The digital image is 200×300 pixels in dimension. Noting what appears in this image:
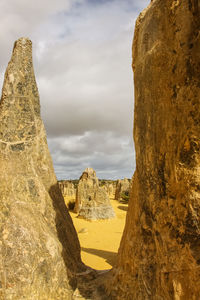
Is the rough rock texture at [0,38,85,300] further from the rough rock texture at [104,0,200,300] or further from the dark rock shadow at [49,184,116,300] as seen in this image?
the rough rock texture at [104,0,200,300]

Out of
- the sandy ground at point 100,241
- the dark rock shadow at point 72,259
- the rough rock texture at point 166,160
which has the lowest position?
the sandy ground at point 100,241

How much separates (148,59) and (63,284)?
2905 millimetres

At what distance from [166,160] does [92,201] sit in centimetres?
1072

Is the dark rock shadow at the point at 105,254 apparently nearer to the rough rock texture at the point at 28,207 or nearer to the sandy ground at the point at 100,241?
the sandy ground at the point at 100,241

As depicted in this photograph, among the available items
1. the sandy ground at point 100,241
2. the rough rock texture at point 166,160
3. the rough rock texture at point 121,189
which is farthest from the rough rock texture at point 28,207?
the rough rock texture at point 121,189

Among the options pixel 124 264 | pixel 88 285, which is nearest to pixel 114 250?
pixel 88 285

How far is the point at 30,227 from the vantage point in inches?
116

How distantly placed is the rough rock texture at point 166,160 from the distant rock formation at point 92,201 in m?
9.44

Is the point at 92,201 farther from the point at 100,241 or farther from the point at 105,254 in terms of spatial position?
the point at 105,254

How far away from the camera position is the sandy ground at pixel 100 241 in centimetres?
610

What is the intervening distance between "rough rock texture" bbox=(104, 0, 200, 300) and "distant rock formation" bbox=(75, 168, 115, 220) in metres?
9.44

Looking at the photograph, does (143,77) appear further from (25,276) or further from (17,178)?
(25,276)

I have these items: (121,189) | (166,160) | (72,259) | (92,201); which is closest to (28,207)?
(72,259)

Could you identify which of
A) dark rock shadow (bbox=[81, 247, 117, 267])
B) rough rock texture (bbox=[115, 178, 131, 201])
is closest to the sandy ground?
dark rock shadow (bbox=[81, 247, 117, 267])
